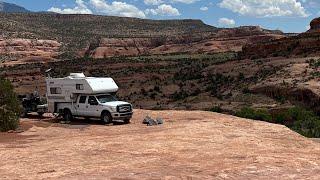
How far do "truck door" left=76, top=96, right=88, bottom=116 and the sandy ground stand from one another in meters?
1.76

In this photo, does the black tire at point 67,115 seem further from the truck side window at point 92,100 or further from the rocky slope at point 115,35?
the rocky slope at point 115,35

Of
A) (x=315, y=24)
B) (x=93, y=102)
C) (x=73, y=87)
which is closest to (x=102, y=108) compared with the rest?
(x=93, y=102)

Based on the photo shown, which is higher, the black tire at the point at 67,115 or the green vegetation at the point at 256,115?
the black tire at the point at 67,115

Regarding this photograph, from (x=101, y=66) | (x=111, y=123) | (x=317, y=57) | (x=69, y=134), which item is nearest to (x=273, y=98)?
(x=317, y=57)

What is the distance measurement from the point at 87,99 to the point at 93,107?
0.53 meters

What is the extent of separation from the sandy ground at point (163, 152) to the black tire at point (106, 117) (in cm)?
84

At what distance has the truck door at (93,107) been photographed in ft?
75.4

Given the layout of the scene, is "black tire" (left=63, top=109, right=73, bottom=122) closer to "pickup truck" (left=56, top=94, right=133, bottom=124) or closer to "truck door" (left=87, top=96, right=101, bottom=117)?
"pickup truck" (left=56, top=94, right=133, bottom=124)

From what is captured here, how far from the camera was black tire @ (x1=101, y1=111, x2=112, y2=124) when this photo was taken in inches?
891

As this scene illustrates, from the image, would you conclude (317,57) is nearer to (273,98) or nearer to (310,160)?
(273,98)

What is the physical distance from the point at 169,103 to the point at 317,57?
14.8m

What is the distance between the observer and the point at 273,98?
35.3 m

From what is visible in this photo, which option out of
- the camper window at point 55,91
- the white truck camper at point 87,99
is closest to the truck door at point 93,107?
the white truck camper at point 87,99

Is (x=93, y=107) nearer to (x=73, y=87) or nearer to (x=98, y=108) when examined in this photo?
(x=98, y=108)
